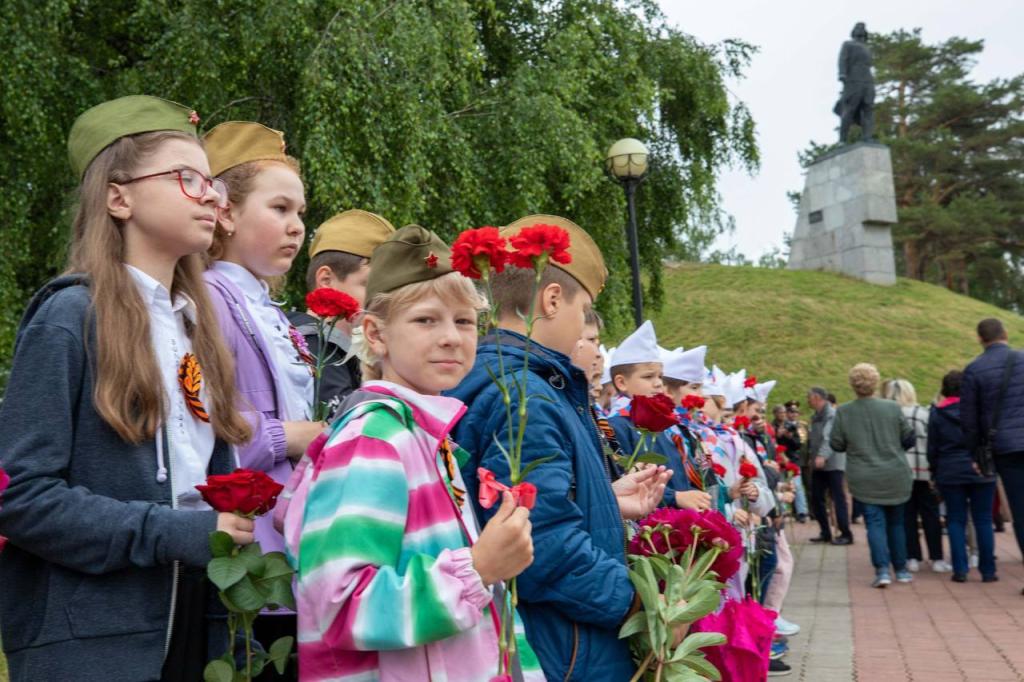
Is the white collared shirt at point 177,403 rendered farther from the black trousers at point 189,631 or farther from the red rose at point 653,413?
the red rose at point 653,413

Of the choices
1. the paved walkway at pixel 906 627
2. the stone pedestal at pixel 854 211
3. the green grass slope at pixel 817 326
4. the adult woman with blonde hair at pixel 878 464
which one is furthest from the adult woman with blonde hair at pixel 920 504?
the stone pedestal at pixel 854 211

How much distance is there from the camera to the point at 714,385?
8.41 meters

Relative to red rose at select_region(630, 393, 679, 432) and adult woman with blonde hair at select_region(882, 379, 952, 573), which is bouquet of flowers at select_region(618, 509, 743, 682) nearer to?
red rose at select_region(630, 393, 679, 432)

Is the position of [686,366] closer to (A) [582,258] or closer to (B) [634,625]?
(A) [582,258]

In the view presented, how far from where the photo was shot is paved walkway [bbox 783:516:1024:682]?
652 centimetres

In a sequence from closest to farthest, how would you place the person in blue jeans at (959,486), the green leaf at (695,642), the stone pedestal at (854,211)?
the green leaf at (695,642), the person in blue jeans at (959,486), the stone pedestal at (854,211)

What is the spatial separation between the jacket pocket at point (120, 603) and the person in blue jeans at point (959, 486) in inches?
350

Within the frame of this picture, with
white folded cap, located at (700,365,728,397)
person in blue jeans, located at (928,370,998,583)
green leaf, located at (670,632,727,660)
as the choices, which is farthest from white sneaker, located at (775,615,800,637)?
green leaf, located at (670,632,727,660)

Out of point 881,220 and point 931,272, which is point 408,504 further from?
point 931,272

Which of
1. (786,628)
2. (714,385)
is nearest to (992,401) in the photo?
(714,385)

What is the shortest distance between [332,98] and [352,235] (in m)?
6.88

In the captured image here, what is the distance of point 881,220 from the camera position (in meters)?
35.2

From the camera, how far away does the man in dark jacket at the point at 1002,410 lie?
8.90 metres

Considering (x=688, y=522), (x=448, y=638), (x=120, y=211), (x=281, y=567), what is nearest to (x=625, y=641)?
(x=688, y=522)
